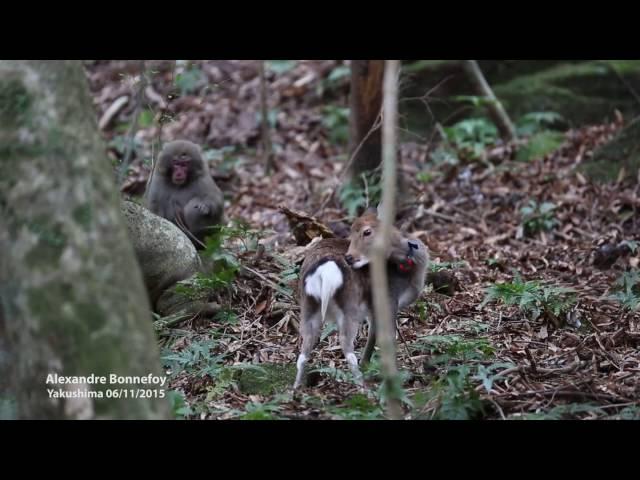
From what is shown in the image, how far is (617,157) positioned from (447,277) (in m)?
4.73

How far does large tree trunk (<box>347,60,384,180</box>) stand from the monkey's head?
8.29 feet

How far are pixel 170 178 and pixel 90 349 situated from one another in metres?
6.52

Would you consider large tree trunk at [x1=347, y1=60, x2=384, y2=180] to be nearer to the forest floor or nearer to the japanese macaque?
the forest floor

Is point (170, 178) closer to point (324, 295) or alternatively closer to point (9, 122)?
point (324, 295)

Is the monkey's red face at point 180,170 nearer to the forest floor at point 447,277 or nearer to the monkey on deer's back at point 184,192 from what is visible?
the monkey on deer's back at point 184,192

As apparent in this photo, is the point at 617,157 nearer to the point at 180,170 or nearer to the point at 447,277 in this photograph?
the point at 447,277

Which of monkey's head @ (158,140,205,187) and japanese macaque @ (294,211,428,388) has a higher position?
monkey's head @ (158,140,205,187)

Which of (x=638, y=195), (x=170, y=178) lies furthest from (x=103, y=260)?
(x=638, y=195)

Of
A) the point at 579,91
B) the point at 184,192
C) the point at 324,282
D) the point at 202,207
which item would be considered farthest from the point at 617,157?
the point at 324,282

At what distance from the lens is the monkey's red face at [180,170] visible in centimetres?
1002

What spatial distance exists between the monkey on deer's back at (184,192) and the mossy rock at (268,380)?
3.64m

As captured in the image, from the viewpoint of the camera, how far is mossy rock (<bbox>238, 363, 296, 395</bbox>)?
248 inches

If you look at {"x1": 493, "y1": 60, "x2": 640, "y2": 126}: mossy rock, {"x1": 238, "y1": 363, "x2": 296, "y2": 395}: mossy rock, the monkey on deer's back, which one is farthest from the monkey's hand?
{"x1": 493, "y1": 60, "x2": 640, "y2": 126}: mossy rock

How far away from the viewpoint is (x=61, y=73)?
4180 millimetres
